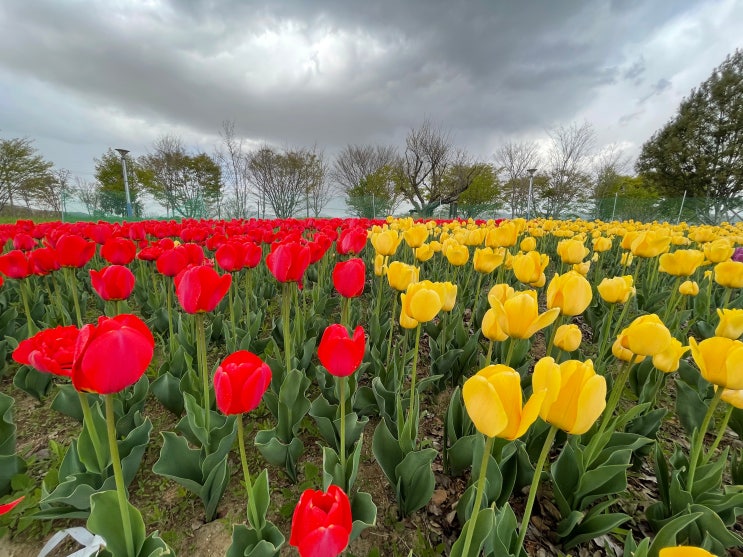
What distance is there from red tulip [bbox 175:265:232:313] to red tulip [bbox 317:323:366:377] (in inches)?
22.1

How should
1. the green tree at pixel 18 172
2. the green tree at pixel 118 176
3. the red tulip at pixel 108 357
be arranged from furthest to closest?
the green tree at pixel 118 176 < the green tree at pixel 18 172 < the red tulip at pixel 108 357

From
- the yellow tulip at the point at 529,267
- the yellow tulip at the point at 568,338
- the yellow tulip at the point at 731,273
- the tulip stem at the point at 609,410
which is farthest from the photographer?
the yellow tulip at the point at 731,273

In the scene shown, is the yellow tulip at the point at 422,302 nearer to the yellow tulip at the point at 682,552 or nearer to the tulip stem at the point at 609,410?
the tulip stem at the point at 609,410

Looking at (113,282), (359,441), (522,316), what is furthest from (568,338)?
(113,282)

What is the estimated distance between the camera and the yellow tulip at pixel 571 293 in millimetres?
1573

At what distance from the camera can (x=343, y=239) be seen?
9.27 ft

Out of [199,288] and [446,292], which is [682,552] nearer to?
[446,292]

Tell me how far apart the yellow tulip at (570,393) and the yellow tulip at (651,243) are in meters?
2.63

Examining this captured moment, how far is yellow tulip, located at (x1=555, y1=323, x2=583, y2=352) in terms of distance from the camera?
5.59 ft

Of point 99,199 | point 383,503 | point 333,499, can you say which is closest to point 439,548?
point 383,503

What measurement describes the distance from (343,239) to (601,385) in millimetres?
2203

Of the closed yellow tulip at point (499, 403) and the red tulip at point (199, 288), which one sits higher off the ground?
the red tulip at point (199, 288)

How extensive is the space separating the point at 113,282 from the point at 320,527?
169 cm

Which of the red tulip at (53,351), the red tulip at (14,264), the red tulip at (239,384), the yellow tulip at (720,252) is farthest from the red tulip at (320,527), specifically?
the yellow tulip at (720,252)
